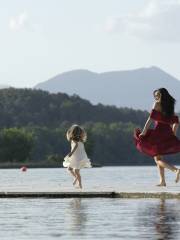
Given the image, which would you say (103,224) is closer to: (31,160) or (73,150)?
(73,150)

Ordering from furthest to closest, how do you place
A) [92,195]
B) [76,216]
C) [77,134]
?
1. [77,134]
2. [92,195]
3. [76,216]

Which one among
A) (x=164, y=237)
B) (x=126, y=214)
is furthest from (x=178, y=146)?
(x=164, y=237)

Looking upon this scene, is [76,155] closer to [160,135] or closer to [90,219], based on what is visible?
[160,135]

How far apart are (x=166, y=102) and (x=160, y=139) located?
0.88m

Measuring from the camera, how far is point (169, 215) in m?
16.8

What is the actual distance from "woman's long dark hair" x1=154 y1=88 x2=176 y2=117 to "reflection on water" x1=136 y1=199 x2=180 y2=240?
3762mm

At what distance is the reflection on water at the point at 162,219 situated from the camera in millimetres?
13923

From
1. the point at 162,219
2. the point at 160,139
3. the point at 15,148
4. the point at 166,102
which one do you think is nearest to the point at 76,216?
the point at 162,219

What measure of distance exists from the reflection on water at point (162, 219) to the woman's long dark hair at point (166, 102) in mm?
3762

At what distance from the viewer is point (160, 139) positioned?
24328 mm

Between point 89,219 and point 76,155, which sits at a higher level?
point 76,155

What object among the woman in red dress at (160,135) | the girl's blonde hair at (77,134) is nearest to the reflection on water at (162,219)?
the woman in red dress at (160,135)

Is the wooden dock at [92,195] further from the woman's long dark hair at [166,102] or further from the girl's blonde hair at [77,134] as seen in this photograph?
the girl's blonde hair at [77,134]

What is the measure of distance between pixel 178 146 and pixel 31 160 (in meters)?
174
